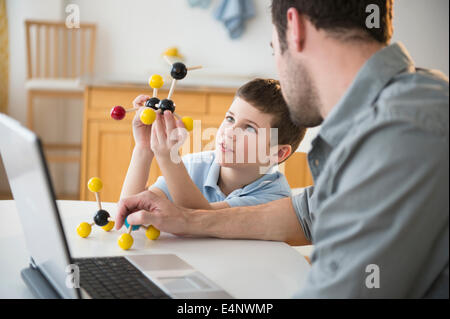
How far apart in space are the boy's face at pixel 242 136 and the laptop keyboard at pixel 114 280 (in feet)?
2.10

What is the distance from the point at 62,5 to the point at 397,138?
3.82 m

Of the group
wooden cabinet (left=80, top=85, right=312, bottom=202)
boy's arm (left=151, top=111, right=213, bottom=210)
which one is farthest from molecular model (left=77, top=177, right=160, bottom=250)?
wooden cabinet (left=80, top=85, right=312, bottom=202)

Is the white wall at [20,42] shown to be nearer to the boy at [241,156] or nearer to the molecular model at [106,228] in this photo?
the boy at [241,156]

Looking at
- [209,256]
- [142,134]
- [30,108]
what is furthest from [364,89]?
[30,108]

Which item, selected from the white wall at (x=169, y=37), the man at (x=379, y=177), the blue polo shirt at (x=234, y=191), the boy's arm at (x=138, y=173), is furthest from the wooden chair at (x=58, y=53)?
the man at (x=379, y=177)

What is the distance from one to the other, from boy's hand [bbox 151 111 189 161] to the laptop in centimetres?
24

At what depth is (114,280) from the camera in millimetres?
726

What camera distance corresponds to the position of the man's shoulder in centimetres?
60

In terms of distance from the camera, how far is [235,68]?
4332 mm

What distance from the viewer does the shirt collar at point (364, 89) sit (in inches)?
28.0

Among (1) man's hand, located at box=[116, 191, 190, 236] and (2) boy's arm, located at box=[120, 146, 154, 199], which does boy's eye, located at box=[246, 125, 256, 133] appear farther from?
(1) man's hand, located at box=[116, 191, 190, 236]

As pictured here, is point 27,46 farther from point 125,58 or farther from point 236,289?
point 236,289
